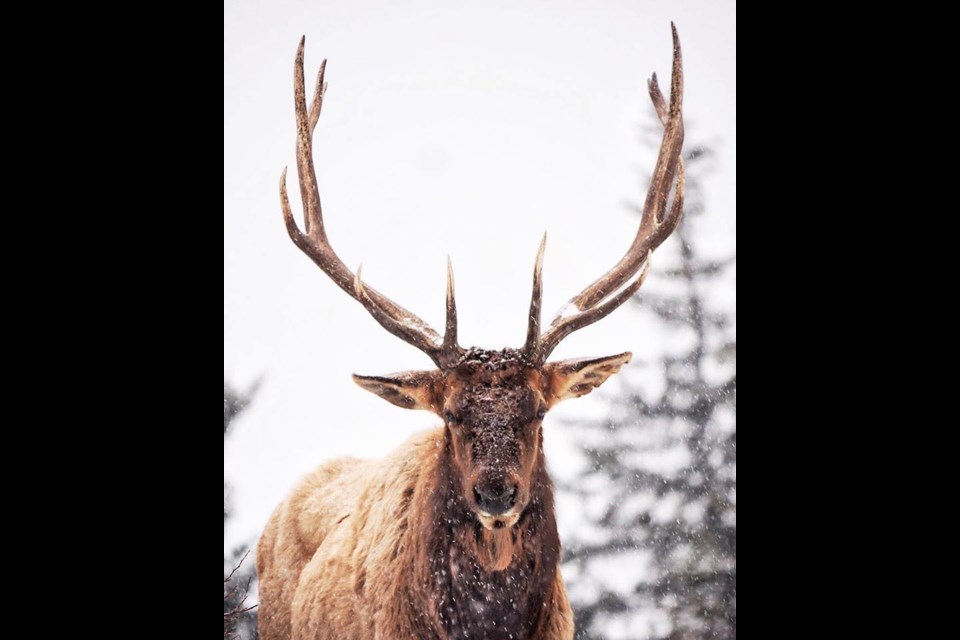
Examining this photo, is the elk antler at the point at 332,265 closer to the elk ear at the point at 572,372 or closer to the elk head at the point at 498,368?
the elk head at the point at 498,368

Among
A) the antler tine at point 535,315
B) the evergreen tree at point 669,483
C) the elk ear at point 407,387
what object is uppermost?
the antler tine at point 535,315

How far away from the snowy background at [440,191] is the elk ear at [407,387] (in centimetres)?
457

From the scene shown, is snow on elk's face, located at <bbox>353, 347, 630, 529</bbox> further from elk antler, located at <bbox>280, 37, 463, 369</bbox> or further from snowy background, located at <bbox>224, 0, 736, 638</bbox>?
A: snowy background, located at <bbox>224, 0, 736, 638</bbox>

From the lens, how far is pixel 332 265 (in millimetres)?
5230

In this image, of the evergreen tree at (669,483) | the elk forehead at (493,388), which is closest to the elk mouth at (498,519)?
the elk forehead at (493,388)

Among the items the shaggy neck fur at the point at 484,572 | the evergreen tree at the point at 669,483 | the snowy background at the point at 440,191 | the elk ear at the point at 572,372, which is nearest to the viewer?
the shaggy neck fur at the point at 484,572

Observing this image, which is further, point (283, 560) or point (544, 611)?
point (283, 560)

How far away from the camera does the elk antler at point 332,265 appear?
4.53 meters

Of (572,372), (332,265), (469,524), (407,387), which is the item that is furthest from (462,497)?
(332,265)

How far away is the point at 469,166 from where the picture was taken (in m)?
21.8
